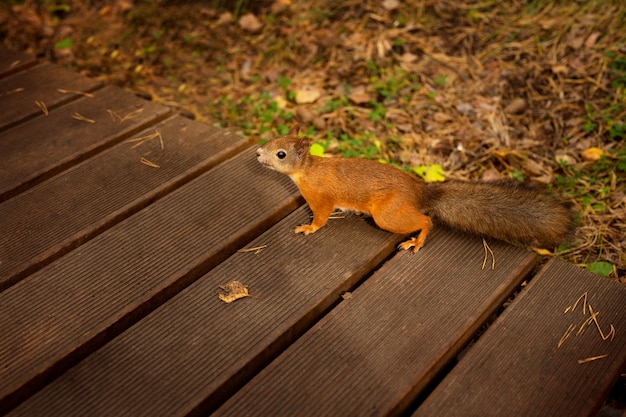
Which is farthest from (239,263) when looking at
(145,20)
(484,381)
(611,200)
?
(145,20)

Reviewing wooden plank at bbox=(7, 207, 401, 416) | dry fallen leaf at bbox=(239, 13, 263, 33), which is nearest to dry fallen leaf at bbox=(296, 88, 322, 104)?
dry fallen leaf at bbox=(239, 13, 263, 33)

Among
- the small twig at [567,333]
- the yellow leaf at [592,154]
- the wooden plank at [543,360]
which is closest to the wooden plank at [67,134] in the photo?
the wooden plank at [543,360]

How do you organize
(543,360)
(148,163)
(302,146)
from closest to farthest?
(543,360)
(302,146)
(148,163)

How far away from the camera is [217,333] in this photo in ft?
6.04

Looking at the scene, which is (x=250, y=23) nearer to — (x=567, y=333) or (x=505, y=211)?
(x=505, y=211)

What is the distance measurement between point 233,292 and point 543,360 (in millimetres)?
1061

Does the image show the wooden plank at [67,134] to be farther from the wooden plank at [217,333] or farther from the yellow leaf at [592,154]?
the yellow leaf at [592,154]

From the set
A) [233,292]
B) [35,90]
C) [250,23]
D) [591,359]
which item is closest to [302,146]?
[233,292]

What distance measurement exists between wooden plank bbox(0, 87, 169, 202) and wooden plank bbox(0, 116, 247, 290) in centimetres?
7

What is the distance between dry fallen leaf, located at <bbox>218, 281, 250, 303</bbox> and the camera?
1951mm

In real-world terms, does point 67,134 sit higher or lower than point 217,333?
higher

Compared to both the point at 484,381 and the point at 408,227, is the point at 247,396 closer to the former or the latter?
the point at 484,381

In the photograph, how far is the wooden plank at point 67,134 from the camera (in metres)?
2.54

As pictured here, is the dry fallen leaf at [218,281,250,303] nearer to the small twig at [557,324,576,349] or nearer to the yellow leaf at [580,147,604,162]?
the small twig at [557,324,576,349]
